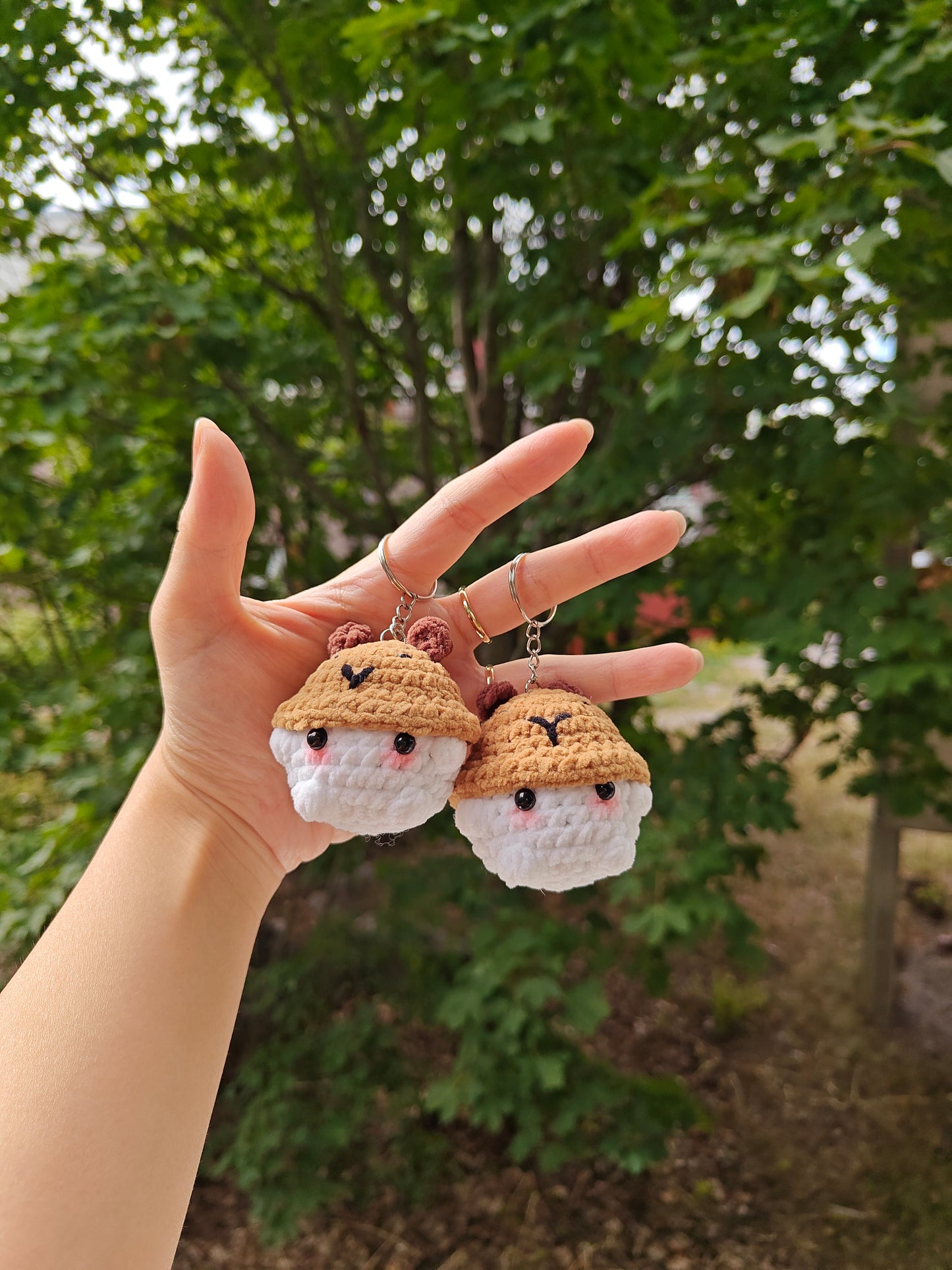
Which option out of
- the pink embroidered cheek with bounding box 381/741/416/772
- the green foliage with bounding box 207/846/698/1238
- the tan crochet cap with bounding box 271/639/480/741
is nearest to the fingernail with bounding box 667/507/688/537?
the tan crochet cap with bounding box 271/639/480/741

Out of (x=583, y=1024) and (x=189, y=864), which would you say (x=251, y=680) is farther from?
(x=583, y=1024)

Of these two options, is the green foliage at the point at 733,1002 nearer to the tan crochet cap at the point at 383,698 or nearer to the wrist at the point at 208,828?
the wrist at the point at 208,828

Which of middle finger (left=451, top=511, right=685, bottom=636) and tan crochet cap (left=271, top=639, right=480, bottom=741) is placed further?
middle finger (left=451, top=511, right=685, bottom=636)

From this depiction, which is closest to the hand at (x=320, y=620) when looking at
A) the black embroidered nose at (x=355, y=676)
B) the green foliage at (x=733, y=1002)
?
the black embroidered nose at (x=355, y=676)

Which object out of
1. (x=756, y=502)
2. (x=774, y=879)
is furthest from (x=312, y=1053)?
(x=774, y=879)

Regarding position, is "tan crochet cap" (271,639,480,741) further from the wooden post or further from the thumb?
the wooden post
